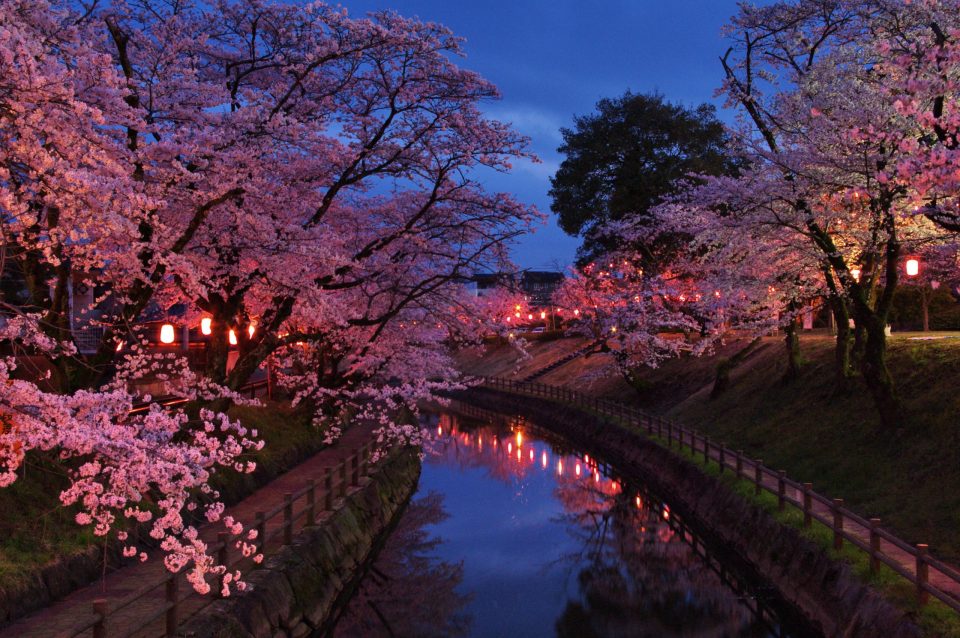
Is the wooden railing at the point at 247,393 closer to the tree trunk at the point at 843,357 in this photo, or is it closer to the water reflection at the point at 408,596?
the water reflection at the point at 408,596

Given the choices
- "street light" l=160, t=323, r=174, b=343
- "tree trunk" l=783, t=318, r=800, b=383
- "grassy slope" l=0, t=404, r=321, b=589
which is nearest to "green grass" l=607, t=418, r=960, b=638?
"tree trunk" l=783, t=318, r=800, b=383

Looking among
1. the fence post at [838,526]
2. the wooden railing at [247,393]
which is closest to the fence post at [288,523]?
the wooden railing at [247,393]

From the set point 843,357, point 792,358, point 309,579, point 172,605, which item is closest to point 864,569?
point 309,579

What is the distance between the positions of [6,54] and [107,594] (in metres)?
7.42

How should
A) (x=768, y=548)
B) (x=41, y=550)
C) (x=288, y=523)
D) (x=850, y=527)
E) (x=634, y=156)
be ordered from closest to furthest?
(x=41, y=550), (x=288, y=523), (x=850, y=527), (x=768, y=548), (x=634, y=156)

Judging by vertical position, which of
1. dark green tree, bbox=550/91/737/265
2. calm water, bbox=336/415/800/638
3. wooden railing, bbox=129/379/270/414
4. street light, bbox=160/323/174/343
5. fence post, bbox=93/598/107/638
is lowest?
calm water, bbox=336/415/800/638

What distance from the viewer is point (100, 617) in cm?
779

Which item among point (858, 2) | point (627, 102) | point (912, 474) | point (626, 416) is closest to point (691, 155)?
point (627, 102)

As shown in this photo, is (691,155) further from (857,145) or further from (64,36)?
(64,36)

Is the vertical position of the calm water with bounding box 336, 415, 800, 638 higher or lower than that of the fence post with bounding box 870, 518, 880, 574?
lower

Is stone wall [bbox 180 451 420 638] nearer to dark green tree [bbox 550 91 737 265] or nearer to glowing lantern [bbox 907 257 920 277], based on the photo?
glowing lantern [bbox 907 257 920 277]

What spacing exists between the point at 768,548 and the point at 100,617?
12035 millimetres

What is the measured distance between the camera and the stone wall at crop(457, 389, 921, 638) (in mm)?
10719

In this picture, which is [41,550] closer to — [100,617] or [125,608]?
[125,608]
